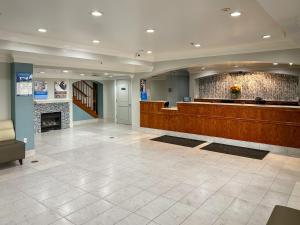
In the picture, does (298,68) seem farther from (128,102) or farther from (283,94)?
(128,102)

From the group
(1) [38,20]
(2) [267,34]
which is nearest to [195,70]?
(2) [267,34]

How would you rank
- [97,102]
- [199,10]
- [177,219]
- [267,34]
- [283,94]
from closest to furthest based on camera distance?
[177,219] < [199,10] < [267,34] < [283,94] < [97,102]

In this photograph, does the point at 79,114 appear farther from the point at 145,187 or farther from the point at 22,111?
the point at 145,187

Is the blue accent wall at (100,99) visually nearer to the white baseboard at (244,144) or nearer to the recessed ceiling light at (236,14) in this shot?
the white baseboard at (244,144)

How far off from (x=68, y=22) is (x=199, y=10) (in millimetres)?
2214

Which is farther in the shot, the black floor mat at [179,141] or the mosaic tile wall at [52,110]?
the mosaic tile wall at [52,110]

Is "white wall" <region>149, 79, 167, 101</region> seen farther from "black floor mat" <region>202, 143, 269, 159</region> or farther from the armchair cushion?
the armchair cushion

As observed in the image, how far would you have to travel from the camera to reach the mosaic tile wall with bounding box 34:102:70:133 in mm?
9695

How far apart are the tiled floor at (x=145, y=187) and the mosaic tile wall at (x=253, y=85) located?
204 inches

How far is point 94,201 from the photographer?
3658mm

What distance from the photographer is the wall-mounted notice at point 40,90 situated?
980cm

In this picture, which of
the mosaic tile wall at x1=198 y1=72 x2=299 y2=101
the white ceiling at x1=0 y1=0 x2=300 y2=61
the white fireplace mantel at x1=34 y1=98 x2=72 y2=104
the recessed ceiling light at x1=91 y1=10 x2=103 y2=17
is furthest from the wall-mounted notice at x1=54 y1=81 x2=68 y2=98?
the recessed ceiling light at x1=91 y1=10 x2=103 y2=17

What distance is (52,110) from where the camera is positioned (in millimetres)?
10281

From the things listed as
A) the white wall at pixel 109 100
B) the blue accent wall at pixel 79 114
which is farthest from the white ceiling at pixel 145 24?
the white wall at pixel 109 100
